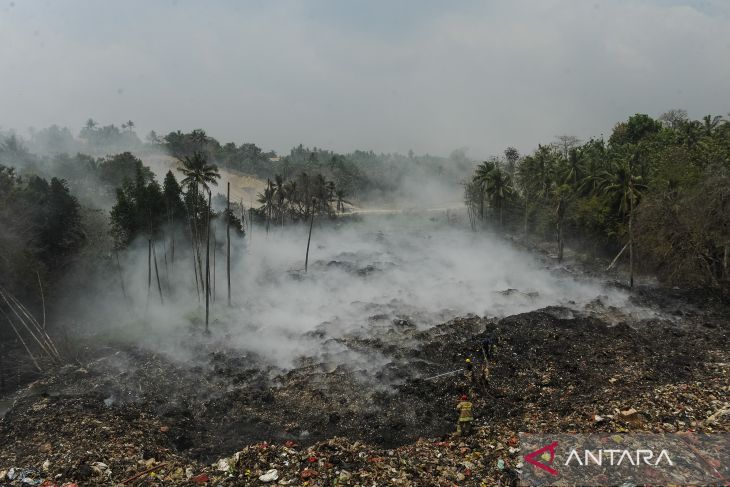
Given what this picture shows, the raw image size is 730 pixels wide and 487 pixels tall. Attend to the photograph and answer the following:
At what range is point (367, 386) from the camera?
1583cm

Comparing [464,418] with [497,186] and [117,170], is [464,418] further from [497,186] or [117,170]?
[117,170]

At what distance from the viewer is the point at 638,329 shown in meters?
20.2

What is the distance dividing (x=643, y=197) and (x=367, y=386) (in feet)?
78.5

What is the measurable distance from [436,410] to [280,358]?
8143mm

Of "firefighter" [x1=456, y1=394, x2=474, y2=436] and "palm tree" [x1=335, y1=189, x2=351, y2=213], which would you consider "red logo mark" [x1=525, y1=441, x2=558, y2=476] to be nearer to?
"firefighter" [x1=456, y1=394, x2=474, y2=436]

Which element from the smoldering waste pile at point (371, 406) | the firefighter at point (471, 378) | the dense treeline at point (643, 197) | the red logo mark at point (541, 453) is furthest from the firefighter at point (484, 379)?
the dense treeline at point (643, 197)

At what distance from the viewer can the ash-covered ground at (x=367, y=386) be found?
33.5 feet

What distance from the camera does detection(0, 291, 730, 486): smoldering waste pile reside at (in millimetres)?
9953

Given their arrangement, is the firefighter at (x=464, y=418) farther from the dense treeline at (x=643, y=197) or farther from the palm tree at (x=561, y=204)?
the palm tree at (x=561, y=204)

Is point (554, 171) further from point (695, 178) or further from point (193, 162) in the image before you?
point (193, 162)

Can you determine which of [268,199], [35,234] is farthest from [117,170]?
[35,234]

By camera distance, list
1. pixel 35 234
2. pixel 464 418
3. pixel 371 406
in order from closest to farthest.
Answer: pixel 464 418
pixel 371 406
pixel 35 234

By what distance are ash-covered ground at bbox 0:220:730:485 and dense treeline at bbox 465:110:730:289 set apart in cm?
298

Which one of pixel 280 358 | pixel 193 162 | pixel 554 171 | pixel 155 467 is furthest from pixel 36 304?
pixel 554 171
